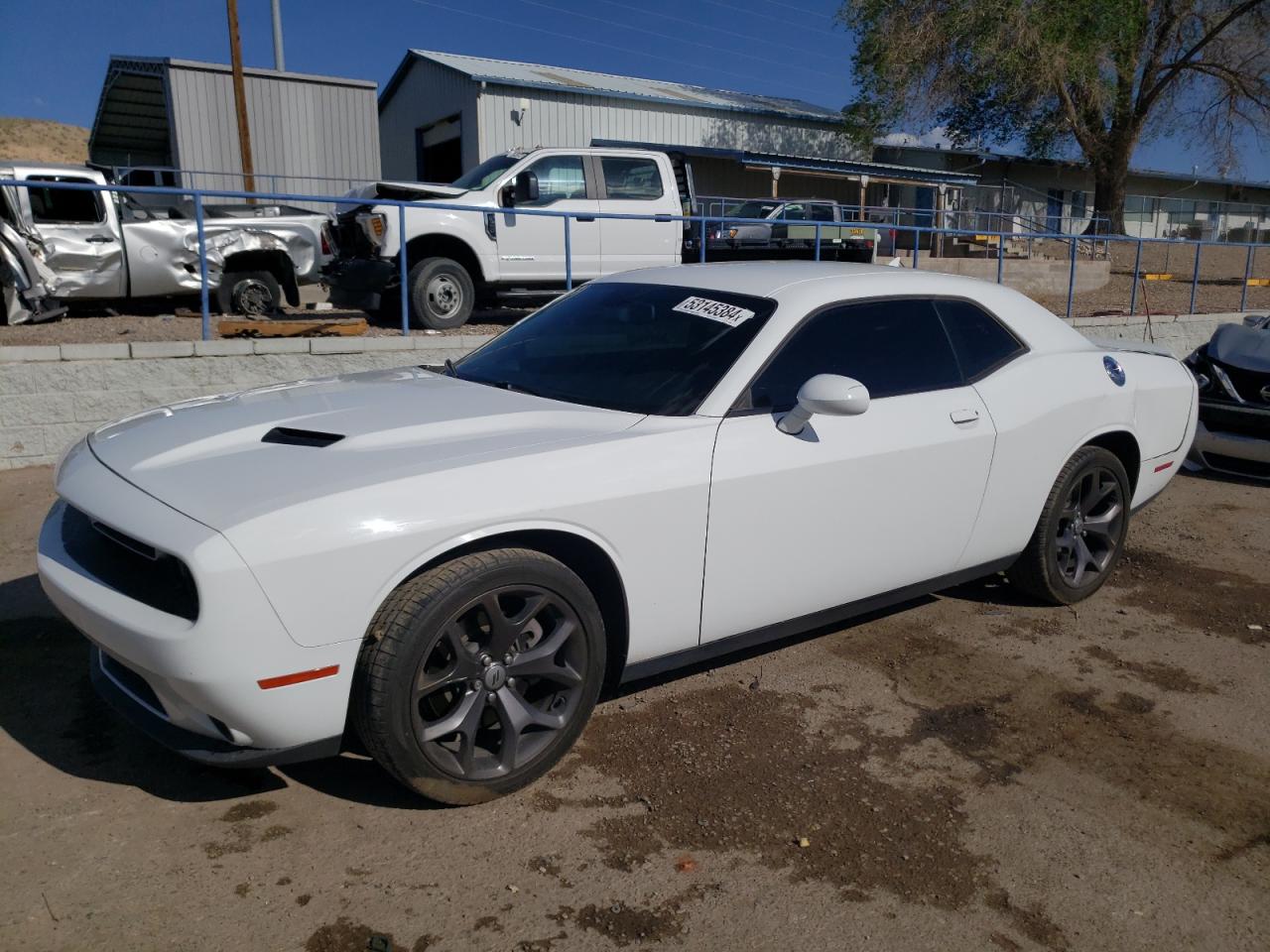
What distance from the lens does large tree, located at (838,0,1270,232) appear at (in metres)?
25.1

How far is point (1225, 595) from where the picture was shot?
16.8 feet

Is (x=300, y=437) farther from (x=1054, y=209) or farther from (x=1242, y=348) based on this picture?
(x=1054, y=209)

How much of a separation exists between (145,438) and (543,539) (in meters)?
1.33

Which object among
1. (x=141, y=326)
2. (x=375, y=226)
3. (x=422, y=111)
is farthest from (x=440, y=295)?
(x=422, y=111)

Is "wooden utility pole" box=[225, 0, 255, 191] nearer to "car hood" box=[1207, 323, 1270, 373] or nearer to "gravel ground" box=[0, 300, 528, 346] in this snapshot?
"gravel ground" box=[0, 300, 528, 346]

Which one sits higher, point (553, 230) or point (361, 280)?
point (553, 230)

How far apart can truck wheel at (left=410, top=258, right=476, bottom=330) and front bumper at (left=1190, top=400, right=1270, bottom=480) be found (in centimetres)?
648

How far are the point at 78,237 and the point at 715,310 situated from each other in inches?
363

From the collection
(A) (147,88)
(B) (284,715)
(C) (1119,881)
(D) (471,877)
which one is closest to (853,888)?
(C) (1119,881)

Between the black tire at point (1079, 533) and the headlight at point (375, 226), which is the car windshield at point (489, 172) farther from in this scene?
the black tire at point (1079, 533)

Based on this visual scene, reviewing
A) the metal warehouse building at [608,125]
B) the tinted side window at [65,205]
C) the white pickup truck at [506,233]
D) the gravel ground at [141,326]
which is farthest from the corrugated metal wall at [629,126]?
the tinted side window at [65,205]

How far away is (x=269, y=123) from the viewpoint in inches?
870

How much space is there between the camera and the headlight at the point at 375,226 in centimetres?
957

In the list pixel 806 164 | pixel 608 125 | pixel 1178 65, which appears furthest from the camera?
pixel 1178 65
